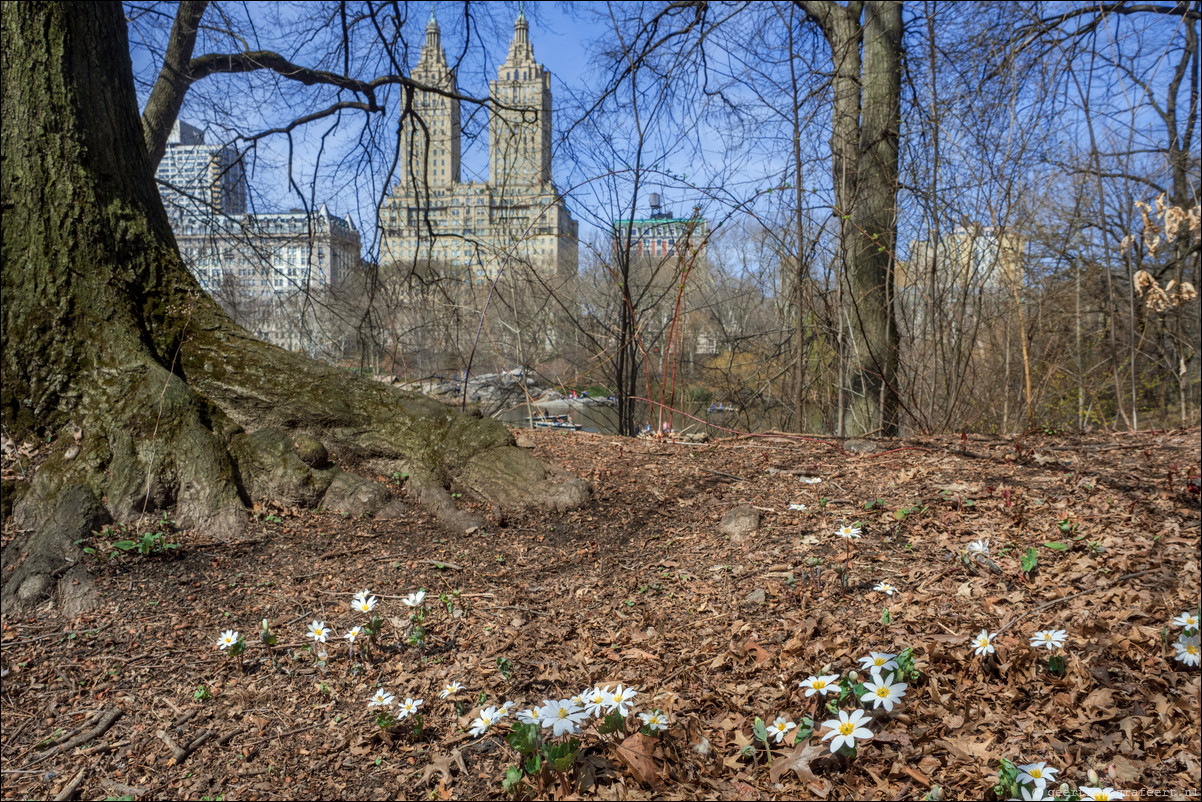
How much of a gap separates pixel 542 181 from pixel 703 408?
A: 2737 mm

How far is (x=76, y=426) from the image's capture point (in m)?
3.28

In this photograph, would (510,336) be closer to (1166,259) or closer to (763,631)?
(763,631)

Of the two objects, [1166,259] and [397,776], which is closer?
[397,776]

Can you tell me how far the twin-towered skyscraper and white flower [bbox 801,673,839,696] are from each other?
15.3 feet

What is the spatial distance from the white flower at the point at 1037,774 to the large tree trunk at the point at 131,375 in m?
2.10

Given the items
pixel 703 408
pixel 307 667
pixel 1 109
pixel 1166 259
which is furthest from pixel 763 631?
pixel 1166 259

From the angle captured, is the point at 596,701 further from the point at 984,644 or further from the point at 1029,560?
the point at 1029,560

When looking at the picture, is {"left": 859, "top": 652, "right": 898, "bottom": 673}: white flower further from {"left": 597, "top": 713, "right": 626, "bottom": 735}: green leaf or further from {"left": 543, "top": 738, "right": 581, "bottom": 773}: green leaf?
{"left": 543, "top": 738, "right": 581, "bottom": 773}: green leaf

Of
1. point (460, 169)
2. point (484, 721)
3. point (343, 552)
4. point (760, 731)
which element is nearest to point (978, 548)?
point (760, 731)

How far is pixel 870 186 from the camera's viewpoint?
5152 millimetres

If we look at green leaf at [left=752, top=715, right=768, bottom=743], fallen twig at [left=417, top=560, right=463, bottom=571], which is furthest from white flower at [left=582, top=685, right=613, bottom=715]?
fallen twig at [left=417, top=560, right=463, bottom=571]

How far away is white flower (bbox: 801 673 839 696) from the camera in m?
1.70

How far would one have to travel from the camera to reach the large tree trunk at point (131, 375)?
3.18 meters

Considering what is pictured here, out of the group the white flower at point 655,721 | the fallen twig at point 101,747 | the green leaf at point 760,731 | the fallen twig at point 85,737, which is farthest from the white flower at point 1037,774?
the fallen twig at point 85,737
